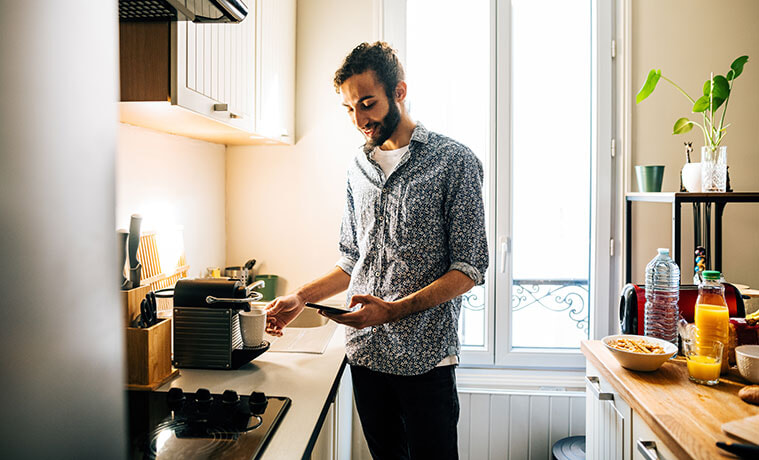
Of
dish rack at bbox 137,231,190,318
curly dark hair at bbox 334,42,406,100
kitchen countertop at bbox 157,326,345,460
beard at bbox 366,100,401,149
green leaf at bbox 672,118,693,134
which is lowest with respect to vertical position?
kitchen countertop at bbox 157,326,345,460

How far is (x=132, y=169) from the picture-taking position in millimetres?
1667

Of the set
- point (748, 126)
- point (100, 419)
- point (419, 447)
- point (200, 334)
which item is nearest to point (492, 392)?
point (419, 447)

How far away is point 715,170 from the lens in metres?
1.74

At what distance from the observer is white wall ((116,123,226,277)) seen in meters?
1.65

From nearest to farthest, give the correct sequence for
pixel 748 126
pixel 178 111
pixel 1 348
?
pixel 1 348 < pixel 178 111 < pixel 748 126

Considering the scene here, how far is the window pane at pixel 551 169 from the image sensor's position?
2391mm

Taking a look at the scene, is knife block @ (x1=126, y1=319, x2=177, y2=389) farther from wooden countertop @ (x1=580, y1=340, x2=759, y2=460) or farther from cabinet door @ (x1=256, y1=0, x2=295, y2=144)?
wooden countertop @ (x1=580, y1=340, x2=759, y2=460)

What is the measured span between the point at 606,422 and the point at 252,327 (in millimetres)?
1045

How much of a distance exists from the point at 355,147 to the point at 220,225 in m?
0.73

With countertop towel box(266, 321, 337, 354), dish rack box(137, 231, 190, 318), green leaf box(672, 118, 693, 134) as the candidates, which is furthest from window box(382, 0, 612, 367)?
dish rack box(137, 231, 190, 318)

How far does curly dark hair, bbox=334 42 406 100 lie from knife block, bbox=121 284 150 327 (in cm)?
77

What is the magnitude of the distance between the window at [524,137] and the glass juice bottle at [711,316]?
3.30 feet

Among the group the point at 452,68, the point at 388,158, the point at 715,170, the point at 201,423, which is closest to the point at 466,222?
the point at 388,158

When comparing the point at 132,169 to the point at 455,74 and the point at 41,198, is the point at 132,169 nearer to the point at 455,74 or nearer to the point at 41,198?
the point at 455,74
